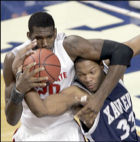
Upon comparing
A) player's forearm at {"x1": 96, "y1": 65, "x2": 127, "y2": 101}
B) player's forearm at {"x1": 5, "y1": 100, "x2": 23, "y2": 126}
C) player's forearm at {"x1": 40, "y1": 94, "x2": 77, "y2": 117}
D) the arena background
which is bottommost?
the arena background

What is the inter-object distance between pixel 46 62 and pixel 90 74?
1.32 feet

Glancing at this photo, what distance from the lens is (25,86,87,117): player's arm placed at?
3.64 meters

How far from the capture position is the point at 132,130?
3.99 meters

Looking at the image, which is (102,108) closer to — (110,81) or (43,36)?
(110,81)

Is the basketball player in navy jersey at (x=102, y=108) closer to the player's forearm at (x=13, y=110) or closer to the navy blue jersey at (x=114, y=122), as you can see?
the navy blue jersey at (x=114, y=122)

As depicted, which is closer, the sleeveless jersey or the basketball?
the basketball

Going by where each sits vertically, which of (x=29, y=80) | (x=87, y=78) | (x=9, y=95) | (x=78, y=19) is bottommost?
(x=78, y=19)

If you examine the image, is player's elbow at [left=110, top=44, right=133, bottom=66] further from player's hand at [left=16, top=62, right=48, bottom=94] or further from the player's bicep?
the player's bicep

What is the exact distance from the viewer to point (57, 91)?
3.98 meters

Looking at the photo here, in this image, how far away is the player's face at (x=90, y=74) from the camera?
152 inches

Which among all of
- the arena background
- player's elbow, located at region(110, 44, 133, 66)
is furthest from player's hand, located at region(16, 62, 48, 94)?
the arena background

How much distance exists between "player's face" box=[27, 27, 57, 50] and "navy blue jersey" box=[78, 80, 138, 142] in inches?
25.8

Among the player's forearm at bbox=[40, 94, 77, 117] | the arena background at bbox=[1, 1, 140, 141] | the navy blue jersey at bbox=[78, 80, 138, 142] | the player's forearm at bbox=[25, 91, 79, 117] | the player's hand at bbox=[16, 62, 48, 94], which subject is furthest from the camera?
the arena background at bbox=[1, 1, 140, 141]

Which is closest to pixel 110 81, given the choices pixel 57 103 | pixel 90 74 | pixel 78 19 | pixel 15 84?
pixel 90 74
